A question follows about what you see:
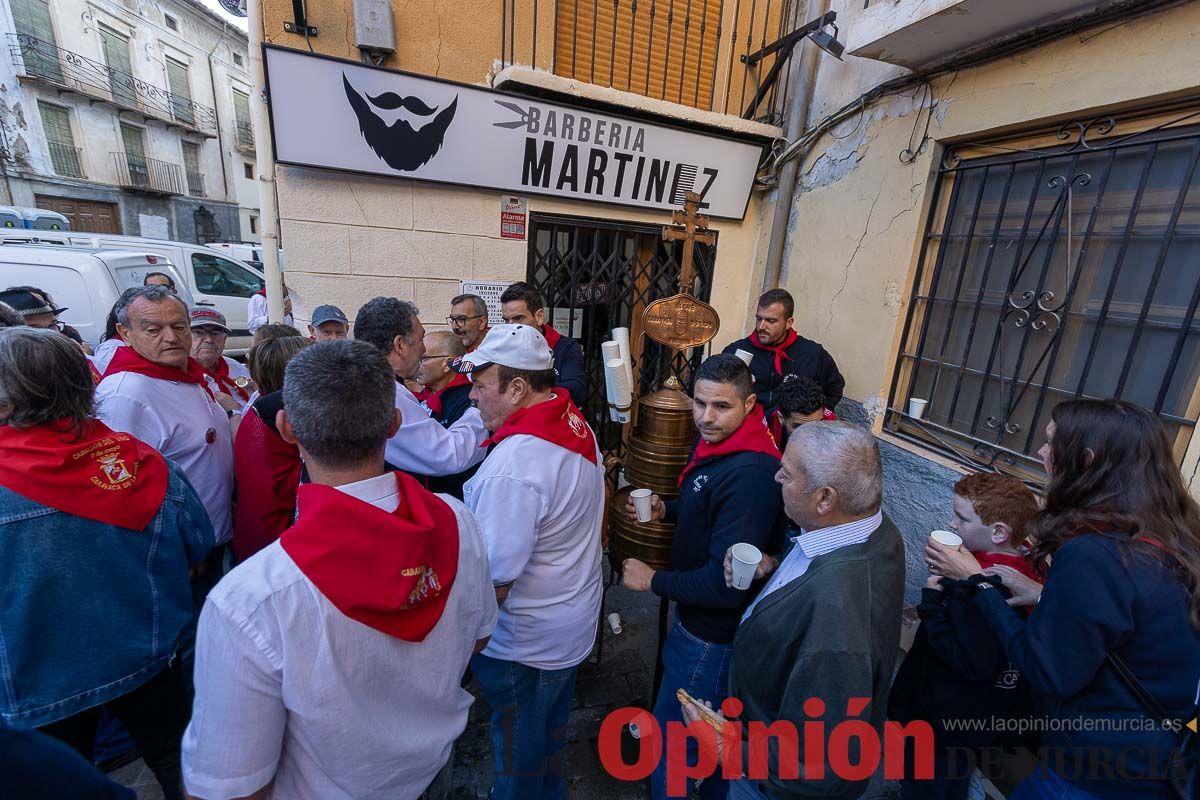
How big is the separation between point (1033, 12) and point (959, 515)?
2541 mm

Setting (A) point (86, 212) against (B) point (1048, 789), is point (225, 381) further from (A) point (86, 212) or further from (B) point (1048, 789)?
(A) point (86, 212)

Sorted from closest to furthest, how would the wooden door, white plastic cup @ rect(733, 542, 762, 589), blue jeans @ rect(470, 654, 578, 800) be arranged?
white plastic cup @ rect(733, 542, 762, 589) < blue jeans @ rect(470, 654, 578, 800) < the wooden door

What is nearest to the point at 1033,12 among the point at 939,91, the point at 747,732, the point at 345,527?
the point at 939,91

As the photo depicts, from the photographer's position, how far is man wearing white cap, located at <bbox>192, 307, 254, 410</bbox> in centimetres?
292

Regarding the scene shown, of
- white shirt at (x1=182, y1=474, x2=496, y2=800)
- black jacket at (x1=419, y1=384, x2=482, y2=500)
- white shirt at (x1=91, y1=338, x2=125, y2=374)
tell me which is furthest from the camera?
white shirt at (x1=91, y1=338, x2=125, y2=374)

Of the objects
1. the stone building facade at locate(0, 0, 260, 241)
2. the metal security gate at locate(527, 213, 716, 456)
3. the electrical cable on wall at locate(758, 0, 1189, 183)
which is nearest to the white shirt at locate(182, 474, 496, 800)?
the metal security gate at locate(527, 213, 716, 456)

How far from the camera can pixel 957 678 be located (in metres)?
1.78

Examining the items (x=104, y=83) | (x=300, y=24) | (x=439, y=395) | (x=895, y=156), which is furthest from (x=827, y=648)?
(x=104, y=83)

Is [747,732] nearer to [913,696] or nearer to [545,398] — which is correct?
[913,696]

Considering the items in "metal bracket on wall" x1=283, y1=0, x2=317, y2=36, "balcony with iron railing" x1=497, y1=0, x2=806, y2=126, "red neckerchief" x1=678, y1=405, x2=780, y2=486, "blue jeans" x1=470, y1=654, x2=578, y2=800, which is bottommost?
"blue jeans" x1=470, y1=654, x2=578, y2=800

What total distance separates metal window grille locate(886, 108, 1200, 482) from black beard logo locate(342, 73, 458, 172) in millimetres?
3405

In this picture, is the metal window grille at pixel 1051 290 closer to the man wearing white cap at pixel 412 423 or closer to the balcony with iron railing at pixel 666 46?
the balcony with iron railing at pixel 666 46

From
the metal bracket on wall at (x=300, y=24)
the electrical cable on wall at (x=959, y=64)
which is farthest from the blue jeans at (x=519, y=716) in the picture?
the metal bracket on wall at (x=300, y=24)

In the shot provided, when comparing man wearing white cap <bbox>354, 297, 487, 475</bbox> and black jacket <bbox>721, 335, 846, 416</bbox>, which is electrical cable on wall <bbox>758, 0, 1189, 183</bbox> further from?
man wearing white cap <bbox>354, 297, 487, 475</bbox>
